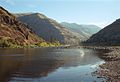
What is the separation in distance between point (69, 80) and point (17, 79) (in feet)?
35.8

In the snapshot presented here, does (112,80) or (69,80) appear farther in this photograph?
(69,80)

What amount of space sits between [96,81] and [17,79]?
1642cm

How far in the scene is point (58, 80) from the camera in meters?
52.2

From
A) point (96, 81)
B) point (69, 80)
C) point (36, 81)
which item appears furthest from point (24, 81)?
point (96, 81)

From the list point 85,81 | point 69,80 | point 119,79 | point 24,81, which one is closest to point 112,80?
point 119,79

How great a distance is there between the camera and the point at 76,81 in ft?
167

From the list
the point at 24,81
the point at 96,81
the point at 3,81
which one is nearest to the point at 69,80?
the point at 96,81

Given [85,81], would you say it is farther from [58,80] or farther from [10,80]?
[10,80]

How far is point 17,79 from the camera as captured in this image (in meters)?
52.8

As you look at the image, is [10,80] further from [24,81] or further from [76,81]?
[76,81]

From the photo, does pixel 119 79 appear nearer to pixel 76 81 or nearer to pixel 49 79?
pixel 76 81

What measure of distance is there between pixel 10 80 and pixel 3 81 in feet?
6.11

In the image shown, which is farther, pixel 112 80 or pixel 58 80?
pixel 58 80

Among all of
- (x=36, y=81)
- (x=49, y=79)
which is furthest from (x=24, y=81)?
(x=49, y=79)
